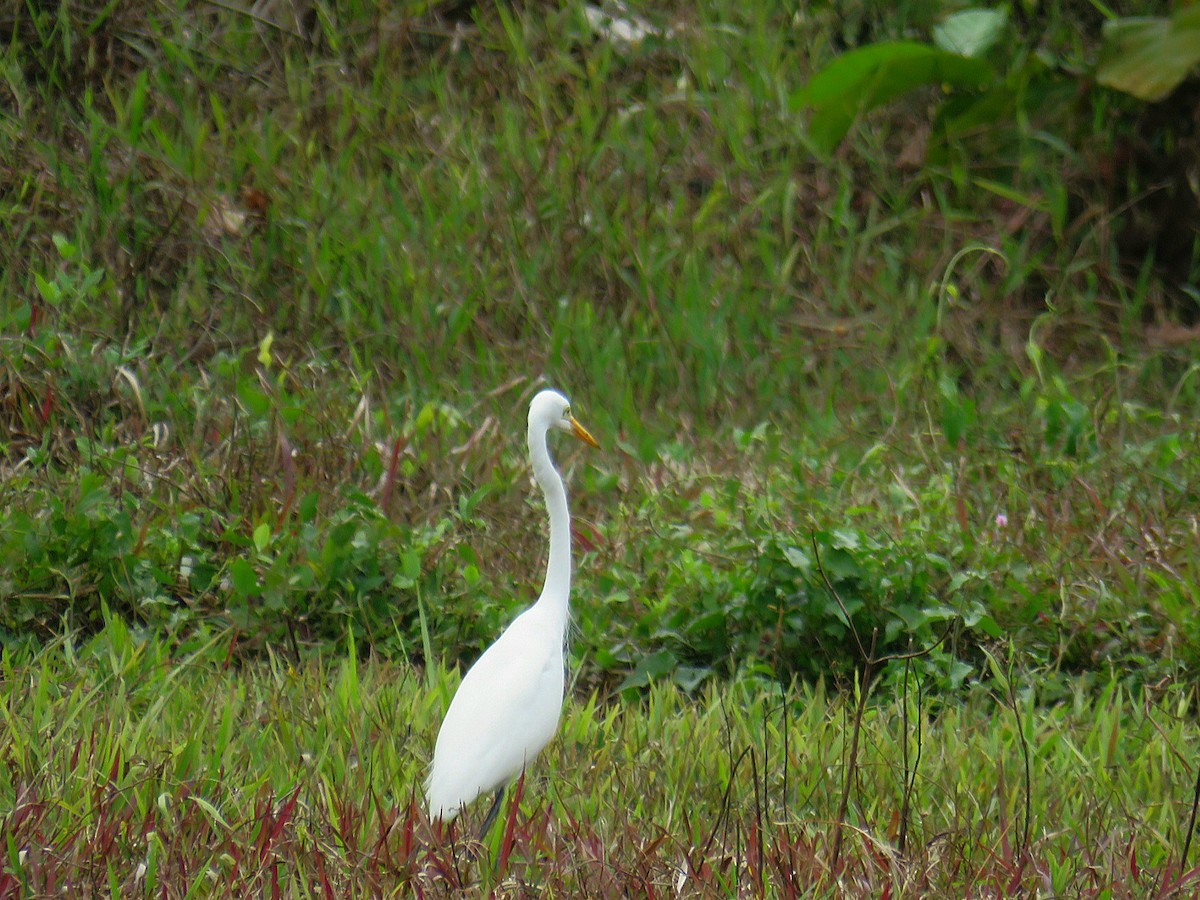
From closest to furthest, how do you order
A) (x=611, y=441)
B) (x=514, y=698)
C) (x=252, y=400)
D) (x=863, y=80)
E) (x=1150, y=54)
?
(x=514, y=698) < (x=252, y=400) < (x=611, y=441) < (x=1150, y=54) < (x=863, y=80)

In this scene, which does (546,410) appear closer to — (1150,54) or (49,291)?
(49,291)

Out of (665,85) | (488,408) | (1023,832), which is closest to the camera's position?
(1023,832)

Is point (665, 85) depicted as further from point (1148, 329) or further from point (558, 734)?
point (558, 734)

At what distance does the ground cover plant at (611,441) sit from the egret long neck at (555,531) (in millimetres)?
377

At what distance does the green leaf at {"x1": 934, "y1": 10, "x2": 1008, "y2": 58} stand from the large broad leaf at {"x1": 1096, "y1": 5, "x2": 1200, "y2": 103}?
0.58m

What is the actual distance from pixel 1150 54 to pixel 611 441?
2.89 meters

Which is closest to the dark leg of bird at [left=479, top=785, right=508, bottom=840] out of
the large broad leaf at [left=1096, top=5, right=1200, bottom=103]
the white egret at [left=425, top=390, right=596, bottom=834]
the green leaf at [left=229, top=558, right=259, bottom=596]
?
the white egret at [left=425, top=390, right=596, bottom=834]

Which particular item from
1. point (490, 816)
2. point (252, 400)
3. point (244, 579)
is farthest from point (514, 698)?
point (252, 400)

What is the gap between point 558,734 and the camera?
327 cm

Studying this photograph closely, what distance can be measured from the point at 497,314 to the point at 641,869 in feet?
11.7

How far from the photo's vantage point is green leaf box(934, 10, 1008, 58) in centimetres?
663

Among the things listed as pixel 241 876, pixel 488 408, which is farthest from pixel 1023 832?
pixel 488 408

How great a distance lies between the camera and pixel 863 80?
250 inches

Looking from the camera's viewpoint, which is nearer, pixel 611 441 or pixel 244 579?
pixel 244 579
